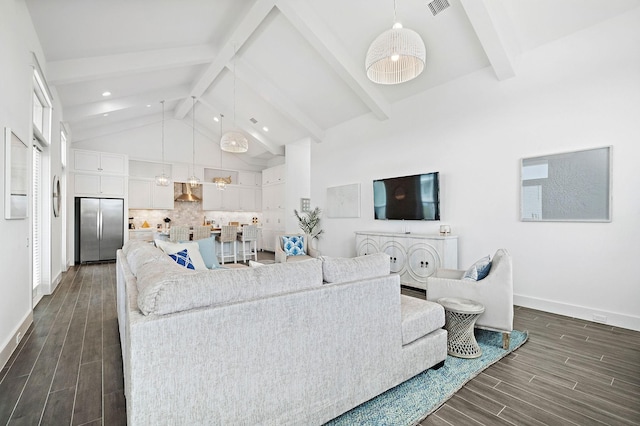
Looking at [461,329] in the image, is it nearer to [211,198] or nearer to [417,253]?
[417,253]

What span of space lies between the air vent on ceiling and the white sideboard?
282 centimetres

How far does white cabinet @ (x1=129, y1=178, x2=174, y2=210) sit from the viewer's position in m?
7.93

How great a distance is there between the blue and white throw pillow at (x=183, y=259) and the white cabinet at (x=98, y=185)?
18.8 feet

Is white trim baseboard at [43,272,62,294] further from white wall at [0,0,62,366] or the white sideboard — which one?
the white sideboard

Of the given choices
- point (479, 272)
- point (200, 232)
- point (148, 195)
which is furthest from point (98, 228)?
point (479, 272)

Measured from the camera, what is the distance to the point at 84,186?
22.9 feet

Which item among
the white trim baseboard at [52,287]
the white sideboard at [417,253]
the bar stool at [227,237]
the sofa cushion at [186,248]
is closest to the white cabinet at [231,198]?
the bar stool at [227,237]

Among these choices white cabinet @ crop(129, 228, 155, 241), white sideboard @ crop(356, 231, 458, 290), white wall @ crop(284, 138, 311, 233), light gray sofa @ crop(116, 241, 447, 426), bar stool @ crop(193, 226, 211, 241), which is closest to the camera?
light gray sofa @ crop(116, 241, 447, 426)

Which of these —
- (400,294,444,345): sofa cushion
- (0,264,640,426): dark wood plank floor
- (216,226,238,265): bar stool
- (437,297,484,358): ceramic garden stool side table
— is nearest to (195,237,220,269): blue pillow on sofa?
(0,264,640,426): dark wood plank floor

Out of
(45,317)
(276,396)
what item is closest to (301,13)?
(276,396)

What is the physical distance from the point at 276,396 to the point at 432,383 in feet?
3.78

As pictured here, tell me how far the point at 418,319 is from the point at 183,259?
2.20m

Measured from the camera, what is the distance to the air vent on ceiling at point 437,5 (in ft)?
11.1

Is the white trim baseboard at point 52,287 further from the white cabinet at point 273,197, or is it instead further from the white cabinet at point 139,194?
the white cabinet at point 273,197
